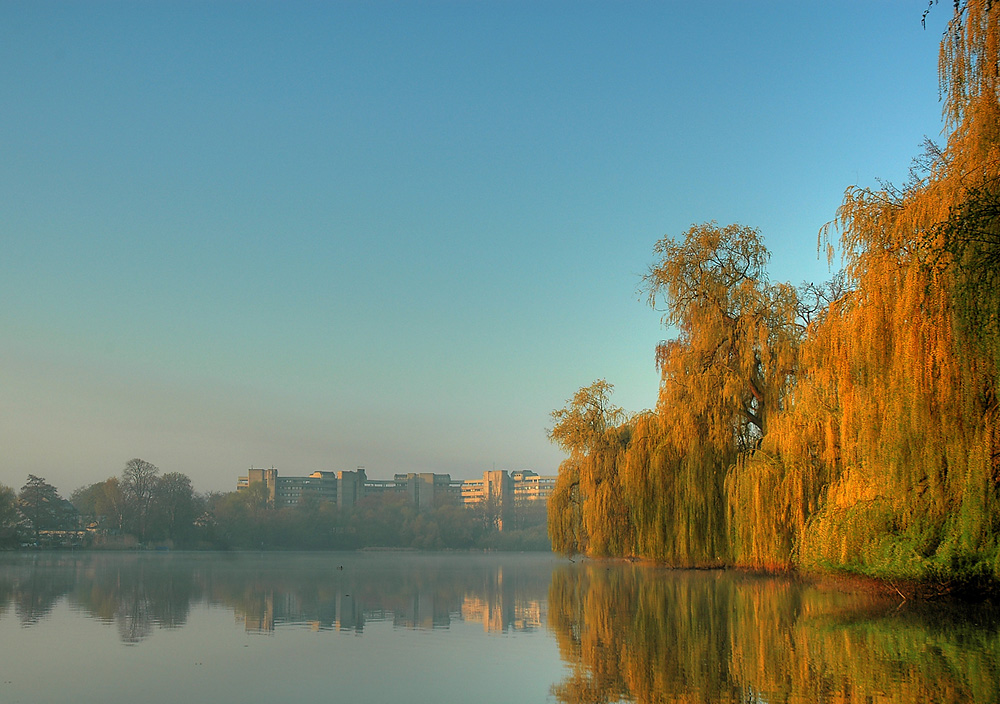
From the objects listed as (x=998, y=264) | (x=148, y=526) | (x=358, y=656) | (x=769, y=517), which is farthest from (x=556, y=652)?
(x=148, y=526)

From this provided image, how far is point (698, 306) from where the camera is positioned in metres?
24.3

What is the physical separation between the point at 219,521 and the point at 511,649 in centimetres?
9065

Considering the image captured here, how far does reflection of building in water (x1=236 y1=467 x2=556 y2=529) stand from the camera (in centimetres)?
14750

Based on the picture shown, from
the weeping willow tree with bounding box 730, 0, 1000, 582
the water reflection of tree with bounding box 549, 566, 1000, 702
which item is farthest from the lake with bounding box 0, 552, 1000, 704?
the weeping willow tree with bounding box 730, 0, 1000, 582

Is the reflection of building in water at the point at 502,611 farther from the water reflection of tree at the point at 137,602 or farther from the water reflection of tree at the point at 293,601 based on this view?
the water reflection of tree at the point at 137,602

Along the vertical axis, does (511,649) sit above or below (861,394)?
below

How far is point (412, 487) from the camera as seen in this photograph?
16212 cm

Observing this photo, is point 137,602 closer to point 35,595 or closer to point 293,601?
point 293,601

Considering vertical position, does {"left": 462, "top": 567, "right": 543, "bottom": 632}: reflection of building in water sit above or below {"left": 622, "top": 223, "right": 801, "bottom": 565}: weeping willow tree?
below

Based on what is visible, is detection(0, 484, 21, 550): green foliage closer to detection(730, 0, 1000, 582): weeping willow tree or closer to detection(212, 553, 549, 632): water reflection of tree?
detection(212, 553, 549, 632): water reflection of tree

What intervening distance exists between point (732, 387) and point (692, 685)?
14713 mm

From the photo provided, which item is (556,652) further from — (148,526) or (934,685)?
(148,526)

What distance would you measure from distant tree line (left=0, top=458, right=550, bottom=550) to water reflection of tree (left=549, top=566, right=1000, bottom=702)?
2596 inches

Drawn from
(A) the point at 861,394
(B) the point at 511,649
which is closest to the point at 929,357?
(A) the point at 861,394
